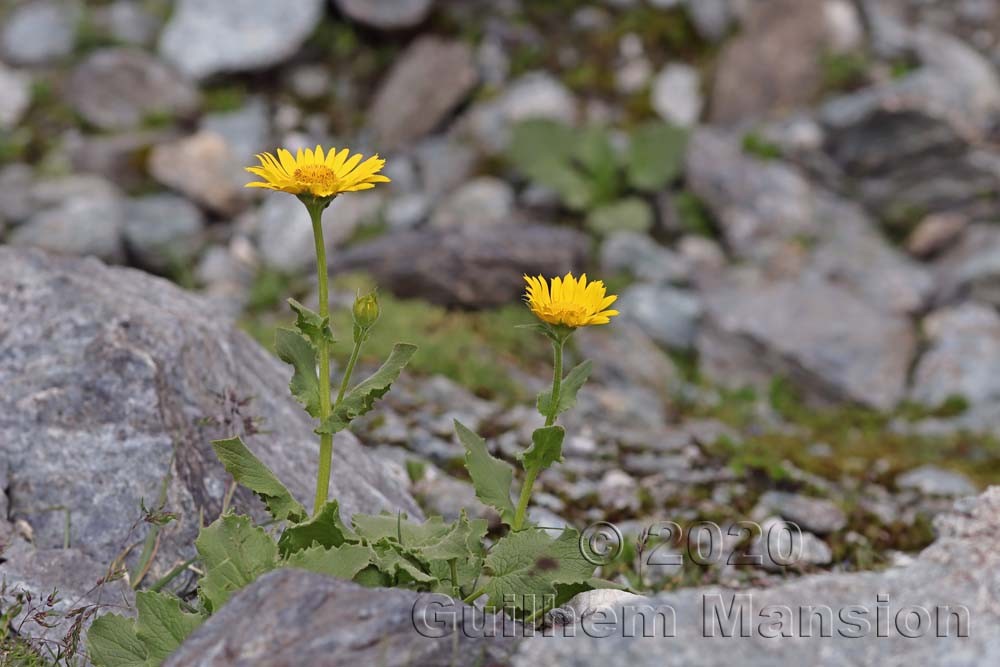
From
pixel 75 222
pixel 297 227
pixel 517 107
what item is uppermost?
pixel 517 107

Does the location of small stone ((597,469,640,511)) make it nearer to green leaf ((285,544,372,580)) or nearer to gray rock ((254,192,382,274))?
green leaf ((285,544,372,580))

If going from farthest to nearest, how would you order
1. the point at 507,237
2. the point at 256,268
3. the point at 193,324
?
the point at 256,268, the point at 507,237, the point at 193,324

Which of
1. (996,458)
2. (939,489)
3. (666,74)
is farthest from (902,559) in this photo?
(666,74)

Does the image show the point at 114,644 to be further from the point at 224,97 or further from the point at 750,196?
the point at 224,97

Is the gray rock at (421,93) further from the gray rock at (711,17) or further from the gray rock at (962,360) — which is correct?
the gray rock at (962,360)

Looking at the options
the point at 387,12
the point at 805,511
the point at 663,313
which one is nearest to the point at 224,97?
the point at 387,12

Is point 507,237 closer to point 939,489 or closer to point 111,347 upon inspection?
point 939,489

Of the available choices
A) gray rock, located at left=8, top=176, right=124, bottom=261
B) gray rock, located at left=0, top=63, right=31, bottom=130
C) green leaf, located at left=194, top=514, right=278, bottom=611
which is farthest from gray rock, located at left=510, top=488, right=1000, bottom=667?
gray rock, located at left=0, top=63, right=31, bottom=130
